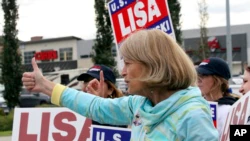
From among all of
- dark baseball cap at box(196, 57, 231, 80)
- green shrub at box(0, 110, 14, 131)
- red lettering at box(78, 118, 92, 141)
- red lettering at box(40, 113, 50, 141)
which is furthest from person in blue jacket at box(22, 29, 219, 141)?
green shrub at box(0, 110, 14, 131)

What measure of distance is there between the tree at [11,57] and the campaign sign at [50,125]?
1866 cm

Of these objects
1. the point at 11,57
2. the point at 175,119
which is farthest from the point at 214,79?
the point at 11,57

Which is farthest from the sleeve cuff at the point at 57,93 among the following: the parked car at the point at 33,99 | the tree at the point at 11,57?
the parked car at the point at 33,99

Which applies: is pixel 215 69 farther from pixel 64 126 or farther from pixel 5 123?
pixel 5 123

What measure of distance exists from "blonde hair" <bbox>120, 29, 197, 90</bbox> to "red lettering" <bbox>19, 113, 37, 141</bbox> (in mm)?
2530

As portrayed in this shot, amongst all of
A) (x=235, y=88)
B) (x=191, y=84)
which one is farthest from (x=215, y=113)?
(x=235, y=88)

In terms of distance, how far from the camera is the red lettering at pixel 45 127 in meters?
4.18

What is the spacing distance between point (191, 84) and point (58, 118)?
2.49m

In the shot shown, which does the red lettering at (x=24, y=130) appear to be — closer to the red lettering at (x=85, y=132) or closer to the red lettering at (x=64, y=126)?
the red lettering at (x=64, y=126)

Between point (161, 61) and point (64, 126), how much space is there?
2.48 m

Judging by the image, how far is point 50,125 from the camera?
4195 mm

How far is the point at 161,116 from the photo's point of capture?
1.83 meters

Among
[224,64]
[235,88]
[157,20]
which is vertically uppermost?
[157,20]

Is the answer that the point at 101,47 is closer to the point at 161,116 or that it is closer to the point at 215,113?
the point at 215,113
